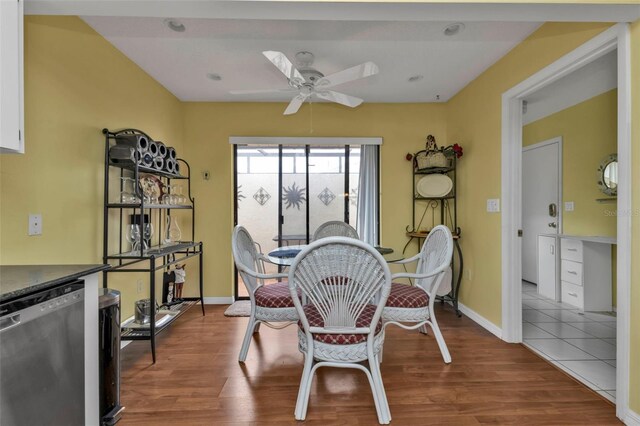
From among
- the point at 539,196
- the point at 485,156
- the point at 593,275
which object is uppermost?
the point at 485,156

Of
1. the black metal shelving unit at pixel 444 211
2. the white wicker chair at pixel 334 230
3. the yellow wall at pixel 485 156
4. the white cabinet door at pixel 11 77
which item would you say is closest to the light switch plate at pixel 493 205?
the yellow wall at pixel 485 156

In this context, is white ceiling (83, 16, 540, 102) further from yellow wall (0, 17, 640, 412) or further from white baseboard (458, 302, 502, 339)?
white baseboard (458, 302, 502, 339)

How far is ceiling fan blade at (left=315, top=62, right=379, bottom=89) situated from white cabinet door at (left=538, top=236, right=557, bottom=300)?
3.39 metres

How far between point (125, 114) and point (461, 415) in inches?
130

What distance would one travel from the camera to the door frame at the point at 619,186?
1602 millimetres

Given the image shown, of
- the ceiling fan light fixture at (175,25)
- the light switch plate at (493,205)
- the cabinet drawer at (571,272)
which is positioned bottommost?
the cabinet drawer at (571,272)

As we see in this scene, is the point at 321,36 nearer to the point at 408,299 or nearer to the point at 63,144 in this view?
the point at 63,144

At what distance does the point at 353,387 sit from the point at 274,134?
2.89m

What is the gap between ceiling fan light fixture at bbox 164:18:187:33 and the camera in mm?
2113

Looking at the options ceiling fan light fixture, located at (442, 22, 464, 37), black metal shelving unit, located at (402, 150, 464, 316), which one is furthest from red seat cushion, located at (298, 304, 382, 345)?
ceiling fan light fixture, located at (442, 22, 464, 37)

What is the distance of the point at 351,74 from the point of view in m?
2.17

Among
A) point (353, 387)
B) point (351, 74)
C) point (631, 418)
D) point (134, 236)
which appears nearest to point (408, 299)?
point (353, 387)

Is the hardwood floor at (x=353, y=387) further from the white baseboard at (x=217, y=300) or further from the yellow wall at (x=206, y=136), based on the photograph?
the white baseboard at (x=217, y=300)

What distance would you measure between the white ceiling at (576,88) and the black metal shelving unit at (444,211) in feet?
3.74
